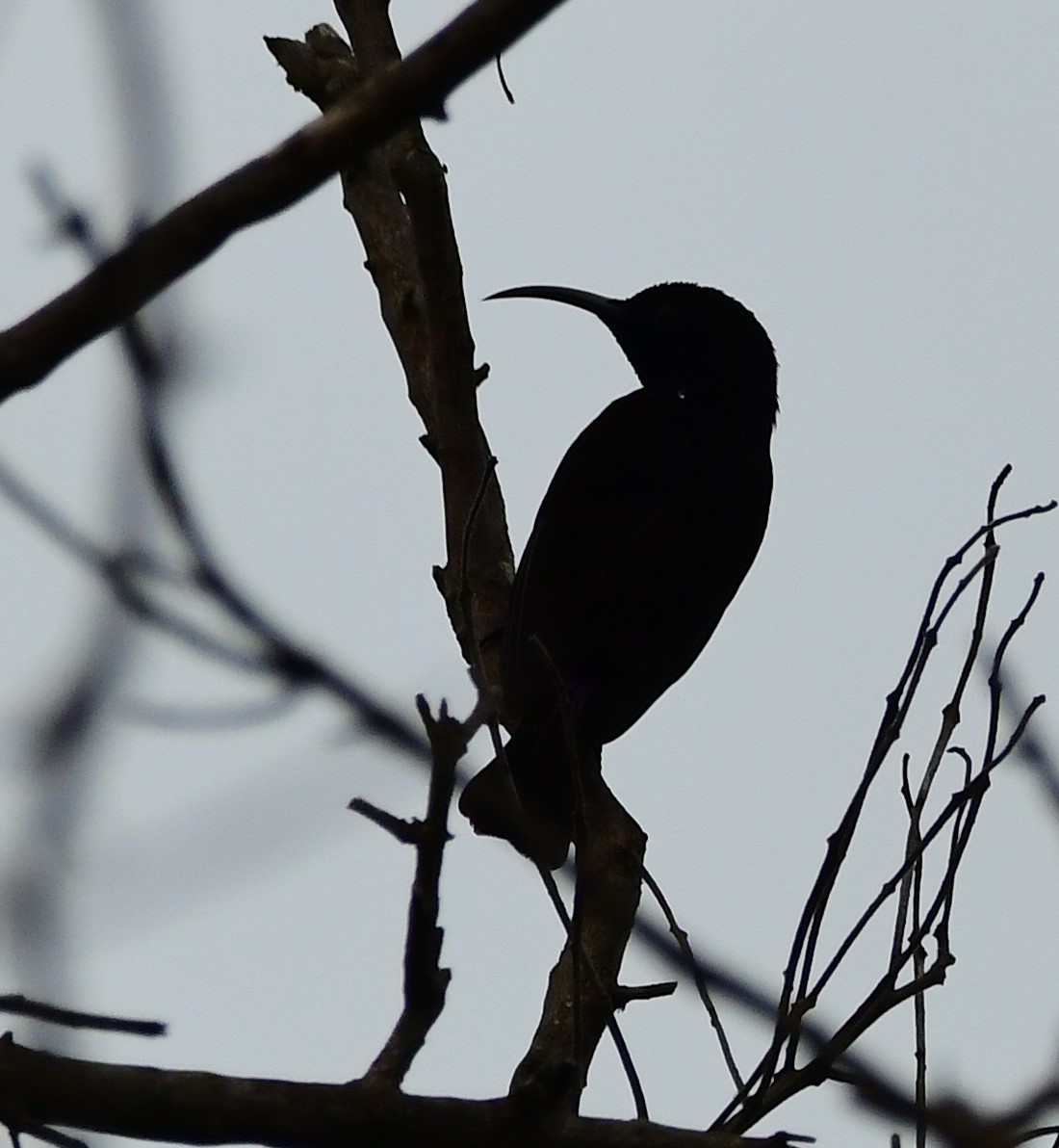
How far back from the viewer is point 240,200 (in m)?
1.60

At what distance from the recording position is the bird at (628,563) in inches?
213

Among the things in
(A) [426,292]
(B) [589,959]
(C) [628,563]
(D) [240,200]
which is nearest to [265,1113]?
(D) [240,200]

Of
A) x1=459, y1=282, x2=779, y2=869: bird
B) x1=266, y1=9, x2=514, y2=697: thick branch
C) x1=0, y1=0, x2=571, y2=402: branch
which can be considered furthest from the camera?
x1=459, y1=282, x2=779, y2=869: bird

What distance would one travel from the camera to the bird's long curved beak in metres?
7.35

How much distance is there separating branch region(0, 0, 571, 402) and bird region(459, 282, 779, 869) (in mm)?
3496

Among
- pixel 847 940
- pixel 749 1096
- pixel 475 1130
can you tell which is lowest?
pixel 475 1130

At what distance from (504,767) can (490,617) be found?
8.29 ft

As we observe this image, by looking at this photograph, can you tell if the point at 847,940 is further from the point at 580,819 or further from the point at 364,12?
the point at 364,12

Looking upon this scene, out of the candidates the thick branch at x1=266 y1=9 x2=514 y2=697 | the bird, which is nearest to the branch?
the thick branch at x1=266 y1=9 x2=514 y2=697

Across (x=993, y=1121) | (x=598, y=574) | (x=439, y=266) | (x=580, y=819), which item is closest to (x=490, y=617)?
(x=598, y=574)

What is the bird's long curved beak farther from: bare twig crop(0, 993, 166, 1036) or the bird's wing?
bare twig crop(0, 993, 166, 1036)

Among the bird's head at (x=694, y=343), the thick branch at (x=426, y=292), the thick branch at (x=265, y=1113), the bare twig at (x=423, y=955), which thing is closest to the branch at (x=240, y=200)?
the bare twig at (x=423, y=955)

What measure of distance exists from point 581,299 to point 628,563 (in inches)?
76.0

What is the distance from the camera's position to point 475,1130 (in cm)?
234
